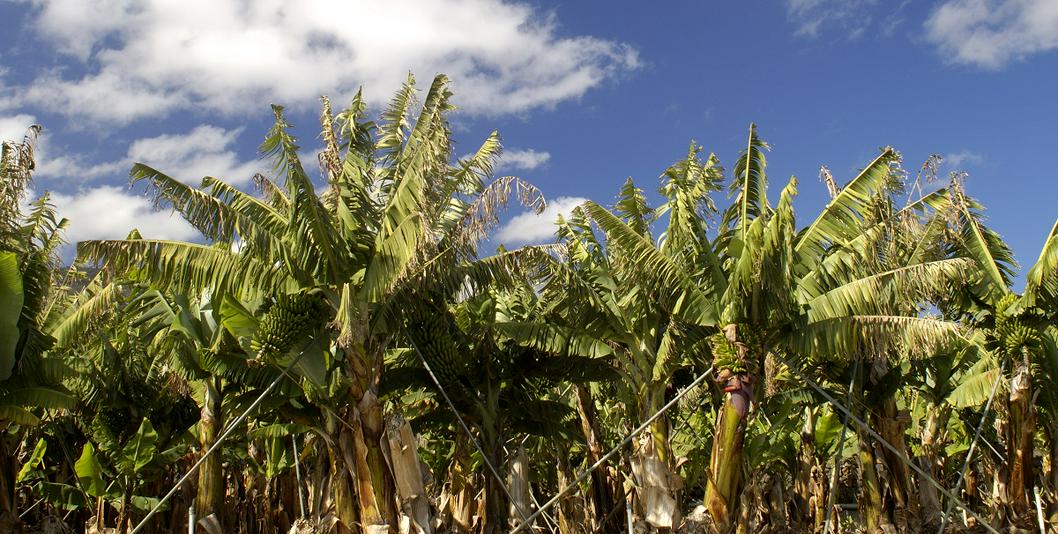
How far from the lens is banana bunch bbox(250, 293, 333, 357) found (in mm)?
9695

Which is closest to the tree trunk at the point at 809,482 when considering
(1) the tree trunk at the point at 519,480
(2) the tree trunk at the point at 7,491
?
(1) the tree trunk at the point at 519,480

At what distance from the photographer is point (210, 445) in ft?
43.2

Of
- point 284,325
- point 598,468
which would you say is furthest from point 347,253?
point 598,468

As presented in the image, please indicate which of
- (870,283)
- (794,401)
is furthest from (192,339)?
(794,401)

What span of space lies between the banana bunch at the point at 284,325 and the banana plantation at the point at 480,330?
3 centimetres

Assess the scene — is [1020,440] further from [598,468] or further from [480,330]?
[480,330]

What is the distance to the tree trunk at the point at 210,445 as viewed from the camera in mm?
13172

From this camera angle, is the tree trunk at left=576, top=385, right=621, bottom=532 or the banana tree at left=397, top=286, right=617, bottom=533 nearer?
the banana tree at left=397, top=286, right=617, bottom=533

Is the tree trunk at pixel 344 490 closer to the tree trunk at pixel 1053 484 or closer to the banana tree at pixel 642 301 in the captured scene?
the banana tree at pixel 642 301

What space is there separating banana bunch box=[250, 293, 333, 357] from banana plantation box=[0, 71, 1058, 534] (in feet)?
0.10

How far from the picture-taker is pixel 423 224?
9.18 meters

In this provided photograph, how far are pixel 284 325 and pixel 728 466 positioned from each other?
5.42 meters

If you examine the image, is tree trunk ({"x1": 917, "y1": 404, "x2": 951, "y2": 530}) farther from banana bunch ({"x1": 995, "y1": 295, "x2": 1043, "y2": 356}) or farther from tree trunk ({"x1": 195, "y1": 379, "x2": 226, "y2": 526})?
tree trunk ({"x1": 195, "y1": 379, "x2": 226, "y2": 526})

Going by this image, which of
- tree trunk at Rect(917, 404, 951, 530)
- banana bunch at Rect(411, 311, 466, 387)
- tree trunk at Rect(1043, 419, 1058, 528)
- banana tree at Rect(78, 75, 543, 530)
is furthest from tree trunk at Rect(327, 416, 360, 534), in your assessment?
tree trunk at Rect(1043, 419, 1058, 528)
